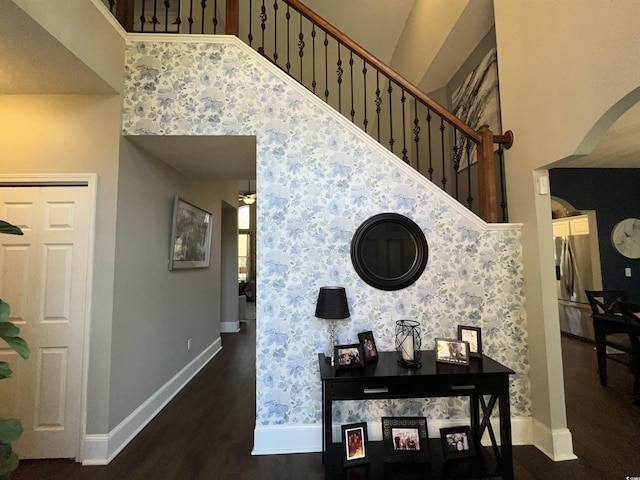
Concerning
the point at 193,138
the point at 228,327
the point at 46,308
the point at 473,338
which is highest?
the point at 193,138

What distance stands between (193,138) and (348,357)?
2.07 meters

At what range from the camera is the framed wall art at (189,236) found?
3.25 m

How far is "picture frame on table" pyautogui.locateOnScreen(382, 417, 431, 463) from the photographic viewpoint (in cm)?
206

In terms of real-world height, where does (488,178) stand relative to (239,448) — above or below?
A: above

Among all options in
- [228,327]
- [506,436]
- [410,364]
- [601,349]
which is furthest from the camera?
[228,327]

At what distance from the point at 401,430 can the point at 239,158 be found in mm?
2635

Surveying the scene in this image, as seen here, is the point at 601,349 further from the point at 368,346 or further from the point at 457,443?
the point at 368,346

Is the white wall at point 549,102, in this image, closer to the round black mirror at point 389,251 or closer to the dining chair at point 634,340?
the round black mirror at point 389,251

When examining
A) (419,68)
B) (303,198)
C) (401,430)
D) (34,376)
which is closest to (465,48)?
(419,68)

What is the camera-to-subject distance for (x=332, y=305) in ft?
6.98

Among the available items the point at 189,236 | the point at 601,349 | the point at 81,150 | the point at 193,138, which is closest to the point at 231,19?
the point at 193,138

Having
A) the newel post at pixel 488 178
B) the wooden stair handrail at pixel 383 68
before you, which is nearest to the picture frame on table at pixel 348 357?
the newel post at pixel 488 178

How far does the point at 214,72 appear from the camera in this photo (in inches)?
98.4

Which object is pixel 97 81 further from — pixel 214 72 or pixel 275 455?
pixel 275 455
